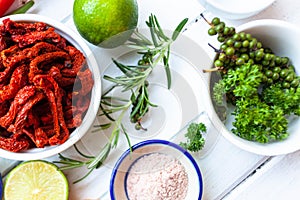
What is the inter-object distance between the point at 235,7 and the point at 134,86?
13.8 inches

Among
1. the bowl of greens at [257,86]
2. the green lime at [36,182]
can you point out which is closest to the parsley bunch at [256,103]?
the bowl of greens at [257,86]

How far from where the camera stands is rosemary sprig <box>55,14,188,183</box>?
3.66ft

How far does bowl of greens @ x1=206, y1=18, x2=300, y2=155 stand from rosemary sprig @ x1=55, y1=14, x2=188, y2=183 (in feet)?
0.43

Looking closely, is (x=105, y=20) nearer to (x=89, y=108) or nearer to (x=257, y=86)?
(x=89, y=108)

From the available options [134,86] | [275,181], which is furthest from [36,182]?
[275,181]

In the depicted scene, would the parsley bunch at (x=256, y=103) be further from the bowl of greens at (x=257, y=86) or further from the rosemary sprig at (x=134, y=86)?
the rosemary sprig at (x=134, y=86)

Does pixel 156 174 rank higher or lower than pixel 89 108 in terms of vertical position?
lower

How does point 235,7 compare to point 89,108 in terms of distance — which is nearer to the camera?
point 89,108

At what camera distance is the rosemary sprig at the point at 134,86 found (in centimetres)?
111

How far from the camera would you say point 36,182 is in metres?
1.15

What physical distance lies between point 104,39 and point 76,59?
8 cm

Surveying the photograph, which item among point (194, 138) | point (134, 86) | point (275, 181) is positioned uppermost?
point (134, 86)

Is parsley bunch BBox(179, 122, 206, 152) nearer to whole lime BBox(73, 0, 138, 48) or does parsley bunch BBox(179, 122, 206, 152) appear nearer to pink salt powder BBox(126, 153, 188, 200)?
pink salt powder BBox(126, 153, 188, 200)

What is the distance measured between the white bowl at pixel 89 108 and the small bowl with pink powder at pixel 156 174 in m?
0.14
